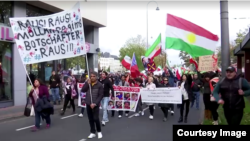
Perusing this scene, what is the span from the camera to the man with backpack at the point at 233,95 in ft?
16.7

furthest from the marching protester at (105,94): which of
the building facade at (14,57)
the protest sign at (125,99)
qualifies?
the building facade at (14,57)

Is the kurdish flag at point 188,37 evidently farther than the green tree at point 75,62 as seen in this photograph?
No

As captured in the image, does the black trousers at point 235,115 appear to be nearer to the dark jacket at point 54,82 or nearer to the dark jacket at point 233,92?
the dark jacket at point 233,92

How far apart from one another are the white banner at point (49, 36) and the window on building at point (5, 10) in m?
6.90

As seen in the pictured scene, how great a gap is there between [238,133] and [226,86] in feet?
4.97

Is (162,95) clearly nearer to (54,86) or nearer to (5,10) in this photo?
(54,86)

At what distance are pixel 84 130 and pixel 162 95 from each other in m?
3.22

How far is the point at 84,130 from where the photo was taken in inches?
329

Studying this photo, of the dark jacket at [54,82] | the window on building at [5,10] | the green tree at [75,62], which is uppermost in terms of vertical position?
the window on building at [5,10]

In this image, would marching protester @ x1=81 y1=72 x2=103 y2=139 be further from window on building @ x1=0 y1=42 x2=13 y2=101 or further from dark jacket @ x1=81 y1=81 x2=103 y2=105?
window on building @ x1=0 y1=42 x2=13 y2=101

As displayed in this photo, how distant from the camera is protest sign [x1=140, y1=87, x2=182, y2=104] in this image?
9711mm

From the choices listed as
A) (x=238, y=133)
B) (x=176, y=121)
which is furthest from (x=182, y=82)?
(x=238, y=133)

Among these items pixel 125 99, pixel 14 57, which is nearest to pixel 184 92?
pixel 125 99

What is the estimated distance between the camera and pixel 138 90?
11.0 metres
